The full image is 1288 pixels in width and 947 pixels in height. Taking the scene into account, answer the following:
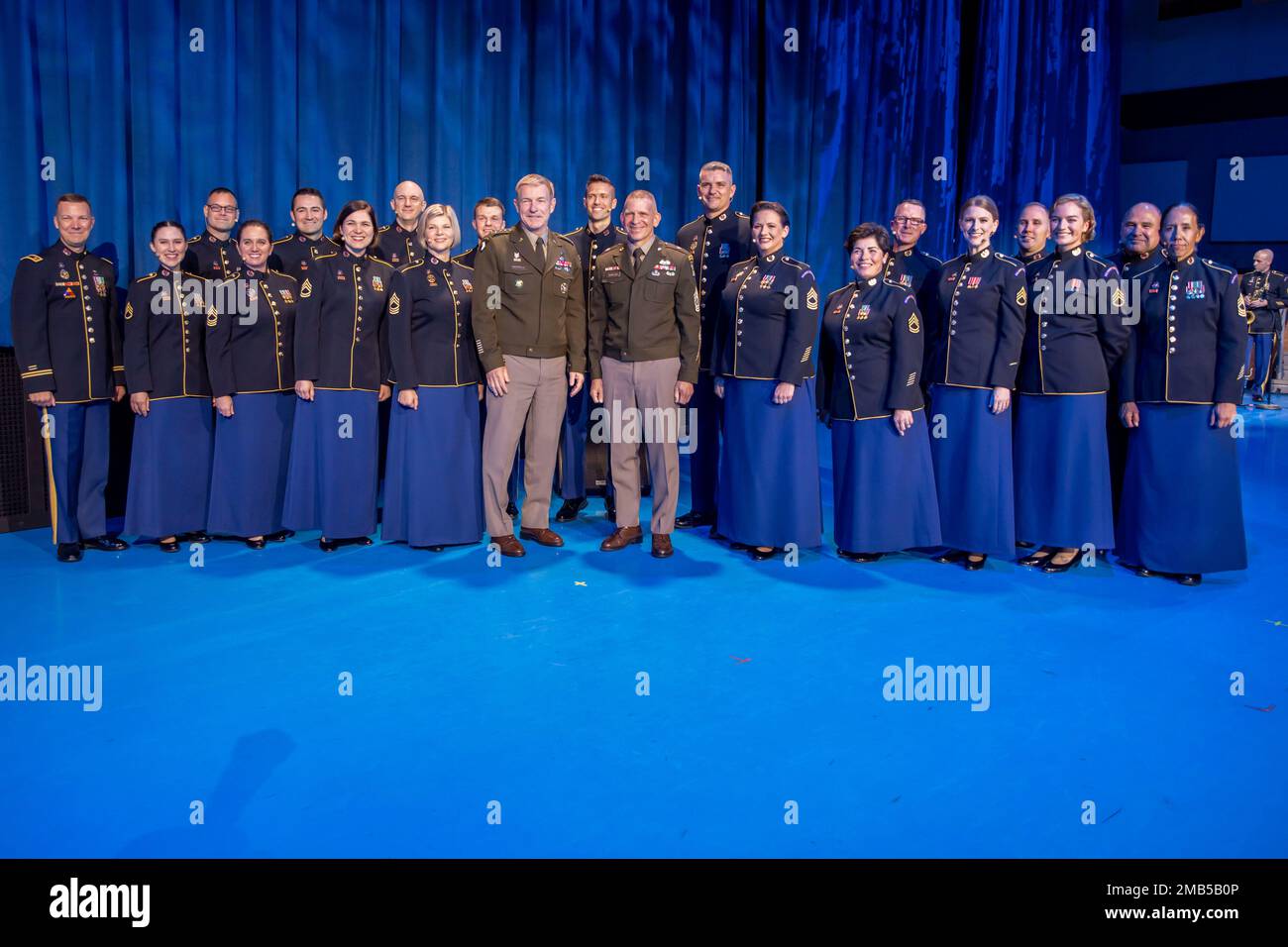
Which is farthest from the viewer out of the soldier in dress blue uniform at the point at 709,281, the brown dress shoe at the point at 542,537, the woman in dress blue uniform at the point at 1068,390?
the soldier in dress blue uniform at the point at 709,281

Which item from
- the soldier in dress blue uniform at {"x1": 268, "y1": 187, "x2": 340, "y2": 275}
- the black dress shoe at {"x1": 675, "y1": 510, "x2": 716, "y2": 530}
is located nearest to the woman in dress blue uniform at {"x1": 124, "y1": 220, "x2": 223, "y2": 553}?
the soldier in dress blue uniform at {"x1": 268, "y1": 187, "x2": 340, "y2": 275}

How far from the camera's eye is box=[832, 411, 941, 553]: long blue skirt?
14.0 ft

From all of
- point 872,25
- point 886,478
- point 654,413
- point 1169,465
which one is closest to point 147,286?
point 654,413

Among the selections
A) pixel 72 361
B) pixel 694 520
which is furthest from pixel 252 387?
pixel 694 520

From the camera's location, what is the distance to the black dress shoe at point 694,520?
5.08 metres

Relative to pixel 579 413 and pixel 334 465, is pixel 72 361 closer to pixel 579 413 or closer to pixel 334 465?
pixel 334 465

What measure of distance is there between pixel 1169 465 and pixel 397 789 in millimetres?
3350

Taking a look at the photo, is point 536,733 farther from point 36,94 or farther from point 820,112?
point 820,112

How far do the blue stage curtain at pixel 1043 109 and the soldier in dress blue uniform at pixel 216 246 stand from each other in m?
6.76

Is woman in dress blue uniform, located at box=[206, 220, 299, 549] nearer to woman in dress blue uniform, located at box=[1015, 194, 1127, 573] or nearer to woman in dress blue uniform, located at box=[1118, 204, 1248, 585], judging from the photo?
woman in dress blue uniform, located at box=[1015, 194, 1127, 573]

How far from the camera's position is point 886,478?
429cm

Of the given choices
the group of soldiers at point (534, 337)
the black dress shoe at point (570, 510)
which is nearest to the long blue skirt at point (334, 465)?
the group of soldiers at point (534, 337)

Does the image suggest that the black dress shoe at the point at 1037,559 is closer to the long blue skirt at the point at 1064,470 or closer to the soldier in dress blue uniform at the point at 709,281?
the long blue skirt at the point at 1064,470

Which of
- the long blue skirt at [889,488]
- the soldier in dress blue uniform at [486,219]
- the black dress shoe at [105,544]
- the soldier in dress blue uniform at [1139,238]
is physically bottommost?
the black dress shoe at [105,544]
